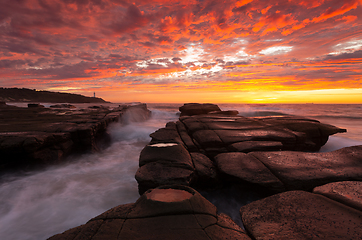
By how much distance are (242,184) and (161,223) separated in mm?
2415

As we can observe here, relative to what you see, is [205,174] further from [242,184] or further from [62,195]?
[62,195]

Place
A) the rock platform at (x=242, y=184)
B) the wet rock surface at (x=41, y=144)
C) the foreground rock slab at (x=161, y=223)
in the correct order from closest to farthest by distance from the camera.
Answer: the foreground rock slab at (x=161, y=223), the rock platform at (x=242, y=184), the wet rock surface at (x=41, y=144)

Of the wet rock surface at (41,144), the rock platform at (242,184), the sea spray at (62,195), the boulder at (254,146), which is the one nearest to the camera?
the rock platform at (242,184)

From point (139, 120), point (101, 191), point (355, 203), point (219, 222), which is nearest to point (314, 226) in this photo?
point (355, 203)

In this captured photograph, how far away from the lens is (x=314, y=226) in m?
1.96

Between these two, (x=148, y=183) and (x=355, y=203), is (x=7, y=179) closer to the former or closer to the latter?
(x=148, y=183)

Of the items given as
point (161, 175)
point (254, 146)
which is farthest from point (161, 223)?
point (254, 146)

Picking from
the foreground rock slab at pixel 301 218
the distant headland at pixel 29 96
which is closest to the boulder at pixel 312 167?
the foreground rock slab at pixel 301 218

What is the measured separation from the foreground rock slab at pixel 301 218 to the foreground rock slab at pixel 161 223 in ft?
1.36

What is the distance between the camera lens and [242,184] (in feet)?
11.9

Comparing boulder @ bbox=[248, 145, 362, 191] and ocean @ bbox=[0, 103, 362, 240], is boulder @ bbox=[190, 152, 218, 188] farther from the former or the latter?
boulder @ bbox=[248, 145, 362, 191]

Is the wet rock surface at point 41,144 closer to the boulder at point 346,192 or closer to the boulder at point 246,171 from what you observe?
the boulder at point 246,171

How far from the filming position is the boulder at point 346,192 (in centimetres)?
225

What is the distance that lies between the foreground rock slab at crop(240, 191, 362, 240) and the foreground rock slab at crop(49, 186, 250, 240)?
41 centimetres
